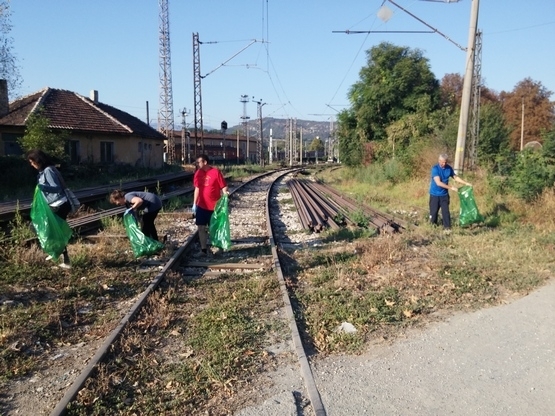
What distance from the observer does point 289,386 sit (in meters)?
4.14

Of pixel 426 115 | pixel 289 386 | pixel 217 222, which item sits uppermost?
pixel 426 115

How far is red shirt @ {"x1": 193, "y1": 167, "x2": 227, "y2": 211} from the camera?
895 centimetres

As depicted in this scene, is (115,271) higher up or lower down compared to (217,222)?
lower down

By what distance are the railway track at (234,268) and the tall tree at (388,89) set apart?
1853cm

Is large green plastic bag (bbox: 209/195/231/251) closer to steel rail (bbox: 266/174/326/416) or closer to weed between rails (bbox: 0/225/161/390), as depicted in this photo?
weed between rails (bbox: 0/225/161/390)

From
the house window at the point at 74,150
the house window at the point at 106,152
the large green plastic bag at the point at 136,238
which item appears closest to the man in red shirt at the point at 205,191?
the large green plastic bag at the point at 136,238

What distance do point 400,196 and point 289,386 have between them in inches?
619

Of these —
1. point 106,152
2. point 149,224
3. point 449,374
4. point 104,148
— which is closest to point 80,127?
point 104,148

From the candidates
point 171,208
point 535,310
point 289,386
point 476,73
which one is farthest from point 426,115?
point 289,386

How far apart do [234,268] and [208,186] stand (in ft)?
5.49

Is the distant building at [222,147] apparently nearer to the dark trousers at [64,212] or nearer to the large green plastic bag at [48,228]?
the dark trousers at [64,212]

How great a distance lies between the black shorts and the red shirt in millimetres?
61

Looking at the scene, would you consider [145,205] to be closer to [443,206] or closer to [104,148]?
[443,206]

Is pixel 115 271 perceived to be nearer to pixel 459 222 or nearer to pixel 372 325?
pixel 372 325
